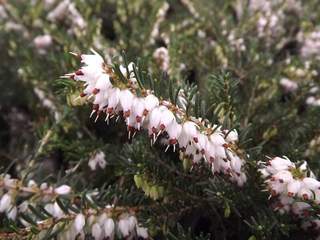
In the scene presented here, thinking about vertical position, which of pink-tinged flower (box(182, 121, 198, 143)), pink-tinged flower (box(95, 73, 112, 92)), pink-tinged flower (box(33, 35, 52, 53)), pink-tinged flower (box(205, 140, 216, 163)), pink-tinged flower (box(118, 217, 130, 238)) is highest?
pink-tinged flower (box(33, 35, 52, 53))

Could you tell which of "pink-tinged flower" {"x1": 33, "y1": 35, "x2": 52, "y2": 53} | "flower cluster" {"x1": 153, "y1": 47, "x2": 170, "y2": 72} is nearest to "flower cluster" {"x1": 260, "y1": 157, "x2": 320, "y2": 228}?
"flower cluster" {"x1": 153, "y1": 47, "x2": 170, "y2": 72}

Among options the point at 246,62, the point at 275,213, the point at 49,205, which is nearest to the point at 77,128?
the point at 49,205

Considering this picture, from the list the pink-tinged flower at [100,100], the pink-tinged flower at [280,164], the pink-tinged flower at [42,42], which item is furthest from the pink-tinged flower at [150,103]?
the pink-tinged flower at [42,42]

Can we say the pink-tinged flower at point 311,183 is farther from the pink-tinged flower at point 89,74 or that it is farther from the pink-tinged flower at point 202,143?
the pink-tinged flower at point 89,74

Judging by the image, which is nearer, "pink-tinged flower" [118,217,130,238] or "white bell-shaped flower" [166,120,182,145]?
"white bell-shaped flower" [166,120,182,145]

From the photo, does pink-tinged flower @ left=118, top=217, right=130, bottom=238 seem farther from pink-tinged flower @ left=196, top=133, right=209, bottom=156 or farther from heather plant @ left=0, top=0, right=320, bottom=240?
pink-tinged flower @ left=196, top=133, right=209, bottom=156

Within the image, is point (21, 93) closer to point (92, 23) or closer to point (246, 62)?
point (92, 23)

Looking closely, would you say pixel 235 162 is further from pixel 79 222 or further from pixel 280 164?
pixel 79 222
